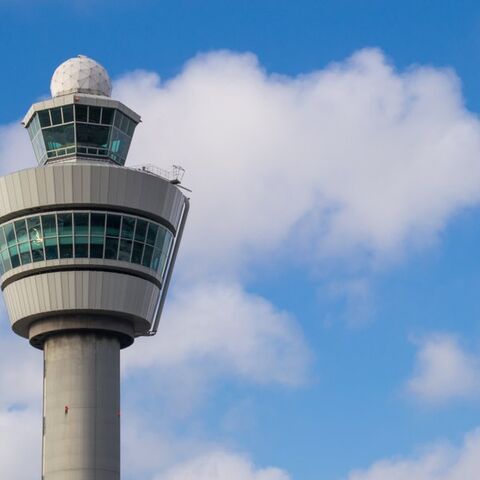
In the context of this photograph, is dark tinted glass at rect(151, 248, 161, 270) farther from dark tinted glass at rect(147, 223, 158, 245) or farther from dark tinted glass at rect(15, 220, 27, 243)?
dark tinted glass at rect(15, 220, 27, 243)

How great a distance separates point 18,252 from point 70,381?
29.2 ft

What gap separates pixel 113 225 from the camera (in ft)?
253

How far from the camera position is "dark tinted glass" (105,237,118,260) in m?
76.7

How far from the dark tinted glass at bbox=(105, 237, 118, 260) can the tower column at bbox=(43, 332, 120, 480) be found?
504cm

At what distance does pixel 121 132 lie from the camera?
83188 millimetres

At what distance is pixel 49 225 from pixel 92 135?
8333 mm

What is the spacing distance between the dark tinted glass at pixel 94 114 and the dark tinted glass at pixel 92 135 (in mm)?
419

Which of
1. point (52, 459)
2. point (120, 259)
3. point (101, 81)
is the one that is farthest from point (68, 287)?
point (101, 81)

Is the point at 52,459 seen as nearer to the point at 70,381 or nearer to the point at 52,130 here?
the point at 70,381

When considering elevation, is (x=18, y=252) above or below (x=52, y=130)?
below

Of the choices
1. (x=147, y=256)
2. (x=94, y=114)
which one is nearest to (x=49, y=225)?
(x=147, y=256)

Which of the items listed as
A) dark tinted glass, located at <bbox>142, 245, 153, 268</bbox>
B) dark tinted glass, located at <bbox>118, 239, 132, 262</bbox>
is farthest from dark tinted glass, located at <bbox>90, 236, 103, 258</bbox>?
dark tinted glass, located at <bbox>142, 245, 153, 268</bbox>

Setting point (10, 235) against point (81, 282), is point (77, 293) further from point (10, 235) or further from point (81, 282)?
point (10, 235)

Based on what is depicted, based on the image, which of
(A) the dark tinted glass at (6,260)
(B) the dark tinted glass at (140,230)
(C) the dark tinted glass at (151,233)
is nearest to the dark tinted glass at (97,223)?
(B) the dark tinted glass at (140,230)
